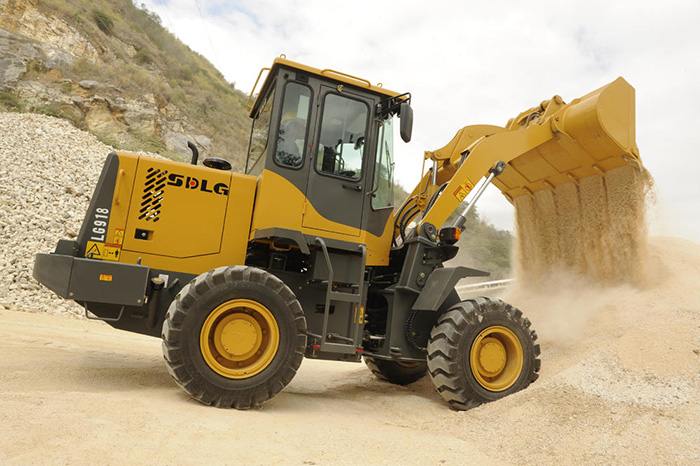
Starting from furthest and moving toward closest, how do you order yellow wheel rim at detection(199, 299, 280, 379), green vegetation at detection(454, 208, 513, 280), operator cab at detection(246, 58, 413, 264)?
green vegetation at detection(454, 208, 513, 280) → operator cab at detection(246, 58, 413, 264) → yellow wheel rim at detection(199, 299, 280, 379)

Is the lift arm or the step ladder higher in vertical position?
the lift arm

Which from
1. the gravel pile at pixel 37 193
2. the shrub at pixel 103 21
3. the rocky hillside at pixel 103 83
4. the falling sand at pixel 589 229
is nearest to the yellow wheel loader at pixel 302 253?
the falling sand at pixel 589 229

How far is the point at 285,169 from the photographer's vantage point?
5238 mm

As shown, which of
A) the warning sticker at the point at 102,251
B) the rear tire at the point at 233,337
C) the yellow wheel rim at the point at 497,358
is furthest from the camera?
the yellow wheel rim at the point at 497,358

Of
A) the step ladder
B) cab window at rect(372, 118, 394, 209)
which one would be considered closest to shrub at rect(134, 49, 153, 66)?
cab window at rect(372, 118, 394, 209)

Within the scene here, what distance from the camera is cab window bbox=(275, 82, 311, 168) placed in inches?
209

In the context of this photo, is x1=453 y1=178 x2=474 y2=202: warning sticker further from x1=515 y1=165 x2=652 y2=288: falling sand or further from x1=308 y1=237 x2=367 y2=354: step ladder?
x1=515 y1=165 x2=652 y2=288: falling sand

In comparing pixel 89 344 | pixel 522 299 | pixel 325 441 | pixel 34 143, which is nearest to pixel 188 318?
pixel 325 441

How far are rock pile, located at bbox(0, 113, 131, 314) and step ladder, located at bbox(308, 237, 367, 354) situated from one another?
7.44 m

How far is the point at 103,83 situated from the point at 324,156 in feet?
65.9

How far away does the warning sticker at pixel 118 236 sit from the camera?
4.91 meters

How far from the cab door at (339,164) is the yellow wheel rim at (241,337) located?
42.5 inches

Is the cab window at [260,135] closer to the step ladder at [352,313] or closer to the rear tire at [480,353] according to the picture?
the step ladder at [352,313]

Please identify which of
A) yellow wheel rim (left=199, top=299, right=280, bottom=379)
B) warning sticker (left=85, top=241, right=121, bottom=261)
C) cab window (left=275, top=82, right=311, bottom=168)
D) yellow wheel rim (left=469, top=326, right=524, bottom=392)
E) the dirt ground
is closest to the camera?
the dirt ground
